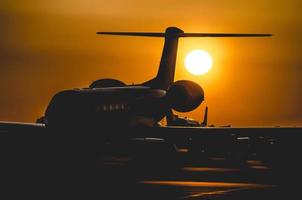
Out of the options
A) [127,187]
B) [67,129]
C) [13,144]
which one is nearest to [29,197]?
[127,187]

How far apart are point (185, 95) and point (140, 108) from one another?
486 centimetres

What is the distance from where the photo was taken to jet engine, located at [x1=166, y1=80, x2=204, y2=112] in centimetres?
5378

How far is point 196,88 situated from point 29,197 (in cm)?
3396

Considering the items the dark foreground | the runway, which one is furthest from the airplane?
the runway

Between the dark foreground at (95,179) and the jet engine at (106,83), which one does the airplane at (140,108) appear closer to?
the jet engine at (106,83)

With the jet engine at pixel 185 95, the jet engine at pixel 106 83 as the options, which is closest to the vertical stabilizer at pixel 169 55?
the jet engine at pixel 106 83

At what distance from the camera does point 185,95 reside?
5366cm

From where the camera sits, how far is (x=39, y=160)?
1639 inches

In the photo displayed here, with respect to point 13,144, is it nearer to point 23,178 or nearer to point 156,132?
point 156,132

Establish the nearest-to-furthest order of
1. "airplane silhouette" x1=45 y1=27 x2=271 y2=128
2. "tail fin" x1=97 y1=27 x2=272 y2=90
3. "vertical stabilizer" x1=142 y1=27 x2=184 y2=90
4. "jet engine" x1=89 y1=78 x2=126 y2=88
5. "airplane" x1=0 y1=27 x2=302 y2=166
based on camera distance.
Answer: "airplane silhouette" x1=45 y1=27 x2=271 y2=128, "airplane" x1=0 y1=27 x2=302 y2=166, "jet engine" x1=89 y1=78 x2=126 y2=88, "tail fin" x1=97 y1=27 x2=272 y2=90, "vertical stabilizer" x1=142 y1=27 x2=184 y2=90

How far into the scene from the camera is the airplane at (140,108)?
41.2 meters

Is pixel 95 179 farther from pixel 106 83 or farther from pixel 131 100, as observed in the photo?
pixel 106 83

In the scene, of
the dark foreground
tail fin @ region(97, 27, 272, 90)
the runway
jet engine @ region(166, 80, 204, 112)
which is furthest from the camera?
tail fin @ region(97, 27, 272, 90)

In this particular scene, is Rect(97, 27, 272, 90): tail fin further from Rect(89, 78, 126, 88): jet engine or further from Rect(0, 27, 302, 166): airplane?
Rect(89, 78, 126, 88): jet engine
